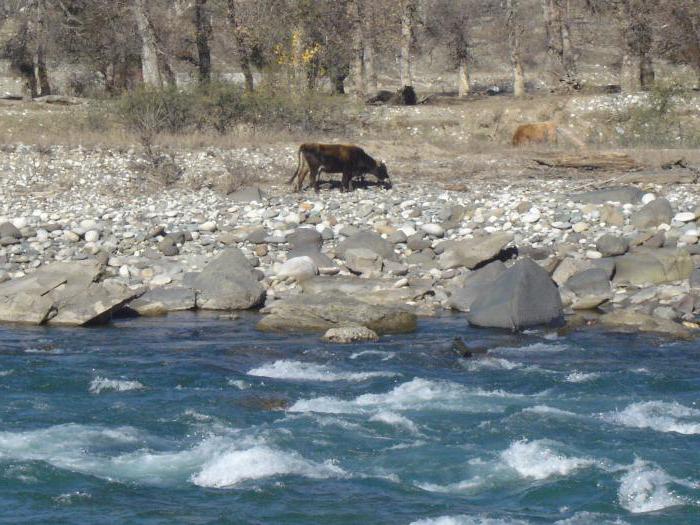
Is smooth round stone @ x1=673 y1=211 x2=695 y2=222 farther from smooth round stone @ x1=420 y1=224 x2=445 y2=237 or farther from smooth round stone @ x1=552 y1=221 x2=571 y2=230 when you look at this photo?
smooth round stone @ x1=420 y1=224 x2=445 y2=237

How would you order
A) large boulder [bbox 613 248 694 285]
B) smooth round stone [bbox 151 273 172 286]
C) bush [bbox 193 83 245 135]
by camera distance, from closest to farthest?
large boulder [bbox 613 248 694 285], smooth round stone [bbox 151 273 172 286], bush [bbox 193 83 245 135]

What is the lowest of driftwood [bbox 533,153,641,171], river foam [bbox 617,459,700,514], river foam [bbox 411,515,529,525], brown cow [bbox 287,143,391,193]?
river foam [bbox 617,459,700,514]

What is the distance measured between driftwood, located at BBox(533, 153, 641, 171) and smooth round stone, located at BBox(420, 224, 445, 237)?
203 inches

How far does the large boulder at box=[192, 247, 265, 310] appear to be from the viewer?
14.0 meters

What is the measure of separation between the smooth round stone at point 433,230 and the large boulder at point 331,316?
11.6ft

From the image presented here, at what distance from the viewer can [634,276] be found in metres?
14.5

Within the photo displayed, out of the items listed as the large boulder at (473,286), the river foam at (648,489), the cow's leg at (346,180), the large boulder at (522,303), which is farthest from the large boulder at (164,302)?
the river foam at (648,489)

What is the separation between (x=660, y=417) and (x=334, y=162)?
11.9m

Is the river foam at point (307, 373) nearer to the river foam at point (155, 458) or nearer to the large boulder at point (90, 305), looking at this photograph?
the river foam at point (155, 458)

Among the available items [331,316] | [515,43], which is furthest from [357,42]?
[331,316]

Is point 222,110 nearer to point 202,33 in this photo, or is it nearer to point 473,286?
point 202,33

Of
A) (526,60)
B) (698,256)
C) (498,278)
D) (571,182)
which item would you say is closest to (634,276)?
(698,256)

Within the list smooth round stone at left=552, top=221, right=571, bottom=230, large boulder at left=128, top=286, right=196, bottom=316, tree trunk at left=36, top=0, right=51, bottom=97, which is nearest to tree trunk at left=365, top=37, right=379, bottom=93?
tree trunk at left=36, top=0, right=51, bottom=97

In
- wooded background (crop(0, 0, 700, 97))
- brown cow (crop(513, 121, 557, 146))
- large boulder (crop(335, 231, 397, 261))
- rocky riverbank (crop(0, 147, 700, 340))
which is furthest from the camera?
wooded background (crop(0, 0, 700, 97))
